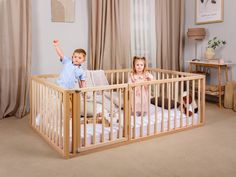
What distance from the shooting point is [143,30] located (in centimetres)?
497

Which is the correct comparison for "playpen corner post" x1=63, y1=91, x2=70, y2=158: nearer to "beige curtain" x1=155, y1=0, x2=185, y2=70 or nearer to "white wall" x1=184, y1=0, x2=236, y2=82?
"beige curtain" x1=155, y1=0, x2=185, y2=70

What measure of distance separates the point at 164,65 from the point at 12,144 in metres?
2.92

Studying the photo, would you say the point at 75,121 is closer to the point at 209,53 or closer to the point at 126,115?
the point at 126,115

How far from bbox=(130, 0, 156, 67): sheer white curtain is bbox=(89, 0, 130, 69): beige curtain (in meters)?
0.19

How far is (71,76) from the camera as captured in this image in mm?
3146

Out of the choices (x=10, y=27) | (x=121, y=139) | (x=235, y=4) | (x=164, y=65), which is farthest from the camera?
(x=164, y=65)

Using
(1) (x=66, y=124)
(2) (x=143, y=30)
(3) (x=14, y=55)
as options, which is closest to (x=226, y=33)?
(2) (x=143, y=30)

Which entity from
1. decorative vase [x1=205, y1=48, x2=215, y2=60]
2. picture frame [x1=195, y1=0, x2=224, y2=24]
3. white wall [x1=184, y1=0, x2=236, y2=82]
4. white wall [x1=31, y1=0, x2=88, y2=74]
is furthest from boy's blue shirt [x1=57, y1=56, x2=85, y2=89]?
picture frame [x1=195, y1=0, x2=224, y2=24]

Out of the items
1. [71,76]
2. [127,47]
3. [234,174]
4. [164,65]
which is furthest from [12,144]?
[164,65]

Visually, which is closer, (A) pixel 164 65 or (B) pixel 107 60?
(B) pixel 107 60

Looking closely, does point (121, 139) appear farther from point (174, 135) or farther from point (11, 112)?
point (11, 112)

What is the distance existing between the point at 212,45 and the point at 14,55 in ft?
9.22

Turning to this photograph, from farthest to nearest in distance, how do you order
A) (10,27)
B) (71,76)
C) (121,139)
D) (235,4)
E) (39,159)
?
(235,4) < (10,27) < (71,76) < (121,139) < (39,159)

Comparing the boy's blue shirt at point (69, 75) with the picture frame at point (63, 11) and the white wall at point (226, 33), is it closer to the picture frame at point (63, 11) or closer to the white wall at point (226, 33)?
the picture frame at point (63, 11)
